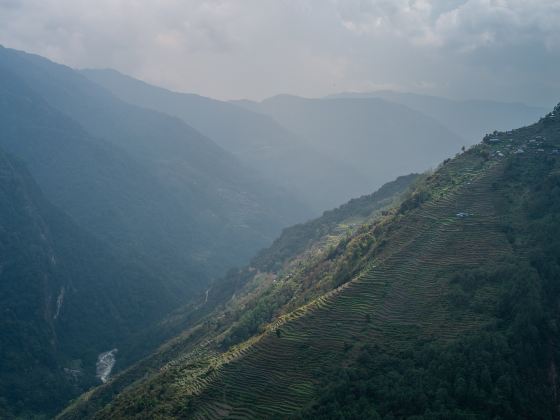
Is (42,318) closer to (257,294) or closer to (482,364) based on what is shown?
(257,294)

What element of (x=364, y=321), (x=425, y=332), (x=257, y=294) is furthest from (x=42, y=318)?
(x=425, y=332)

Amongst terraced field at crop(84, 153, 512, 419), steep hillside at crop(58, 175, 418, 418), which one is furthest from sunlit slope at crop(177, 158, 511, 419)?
steep hillside at crop(58, 175, 418, 418)

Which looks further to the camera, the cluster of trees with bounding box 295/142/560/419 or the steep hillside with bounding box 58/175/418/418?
the steep hillside with bounding box 58/175/418/418

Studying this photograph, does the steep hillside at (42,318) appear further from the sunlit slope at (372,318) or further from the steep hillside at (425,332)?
the sunlit slope at (372,318)

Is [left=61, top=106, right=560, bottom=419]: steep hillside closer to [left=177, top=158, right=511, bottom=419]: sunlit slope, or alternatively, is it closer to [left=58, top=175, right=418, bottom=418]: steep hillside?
[left=177, top=158, right=511, bottom=419]: sunlit slope

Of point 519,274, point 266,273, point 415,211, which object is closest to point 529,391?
point 519,274

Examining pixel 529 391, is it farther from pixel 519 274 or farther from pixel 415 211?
pixel 415 211

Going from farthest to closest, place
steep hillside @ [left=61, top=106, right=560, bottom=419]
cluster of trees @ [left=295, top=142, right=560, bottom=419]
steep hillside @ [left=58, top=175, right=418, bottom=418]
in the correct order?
steep hillside @ [left=58, top=175, right=418, bottom=418]
steep hillside @ [left=61, top=106, right=560, bottom=419]
cluster of trees @ [left=295, top=142, right=560, bottom=419]
